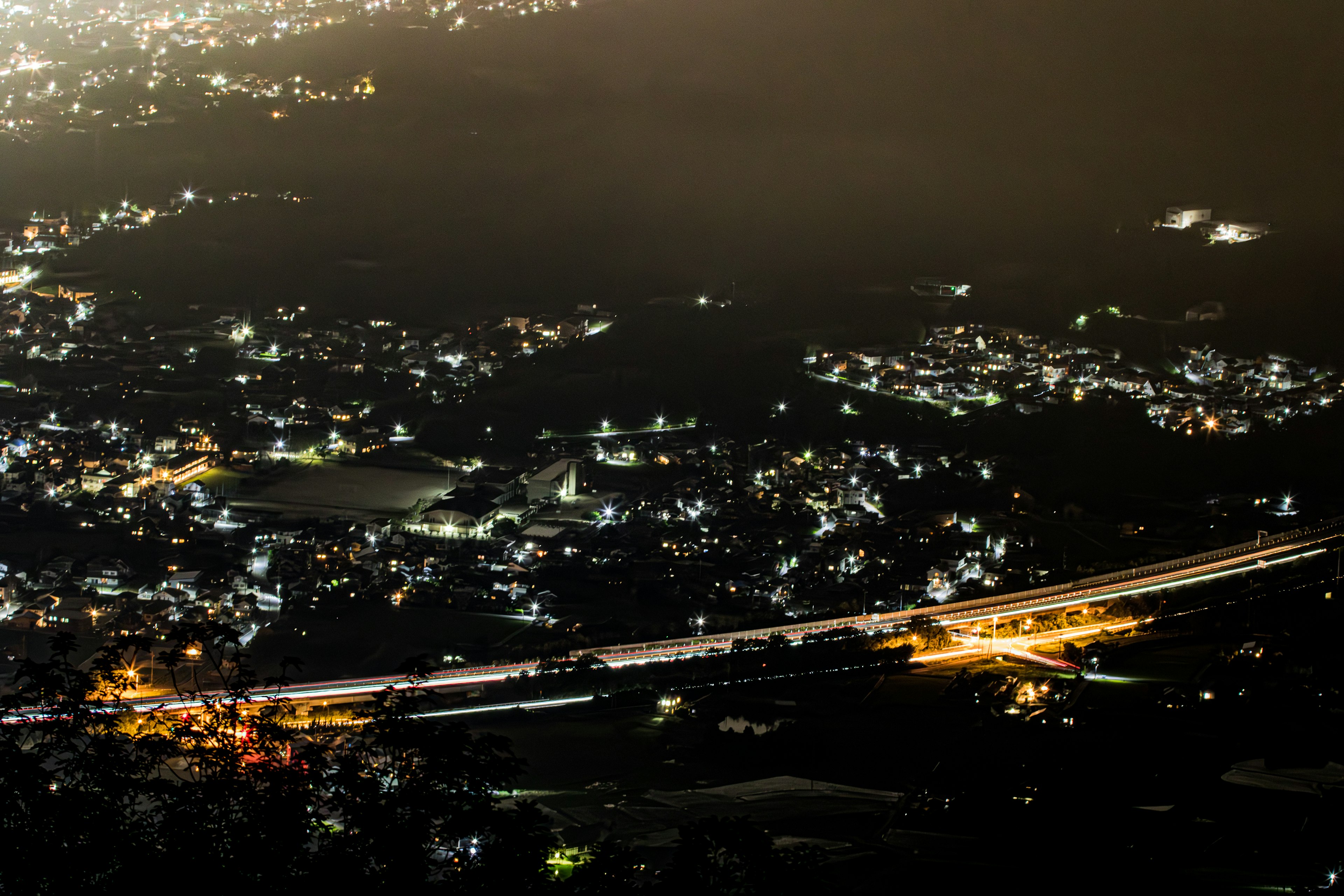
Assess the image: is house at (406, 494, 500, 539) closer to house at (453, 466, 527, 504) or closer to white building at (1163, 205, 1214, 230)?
house at (453, 466, 527, 504)

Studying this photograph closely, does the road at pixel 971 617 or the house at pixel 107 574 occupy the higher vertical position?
the house at pixel 107 574

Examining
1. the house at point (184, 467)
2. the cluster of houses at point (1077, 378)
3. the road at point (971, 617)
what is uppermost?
the house at point (184, 467)

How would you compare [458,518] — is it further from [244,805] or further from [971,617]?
[244,805]

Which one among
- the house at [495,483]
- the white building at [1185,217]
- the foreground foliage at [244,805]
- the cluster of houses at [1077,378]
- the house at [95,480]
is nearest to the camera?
the foreground foliage at [244,805]

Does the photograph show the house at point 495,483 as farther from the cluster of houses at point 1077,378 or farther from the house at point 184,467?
the cluster of houses at point 1077,378

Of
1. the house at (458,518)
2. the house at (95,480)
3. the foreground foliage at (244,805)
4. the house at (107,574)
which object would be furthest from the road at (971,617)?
the house at (95,480)

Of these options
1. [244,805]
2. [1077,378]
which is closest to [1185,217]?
[1077,378]

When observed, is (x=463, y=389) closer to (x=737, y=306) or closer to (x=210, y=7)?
(x=737, y=306)

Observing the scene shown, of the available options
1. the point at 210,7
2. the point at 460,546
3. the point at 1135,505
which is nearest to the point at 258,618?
the point at 460,546
